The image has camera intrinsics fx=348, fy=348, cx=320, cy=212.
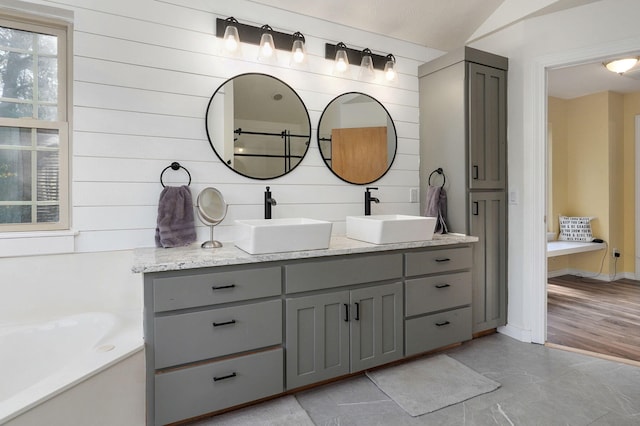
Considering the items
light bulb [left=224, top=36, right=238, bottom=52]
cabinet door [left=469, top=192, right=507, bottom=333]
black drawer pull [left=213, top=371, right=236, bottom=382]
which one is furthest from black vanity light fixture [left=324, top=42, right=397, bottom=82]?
black drawer pull [left=213, top=371, right=236, bottom=382]

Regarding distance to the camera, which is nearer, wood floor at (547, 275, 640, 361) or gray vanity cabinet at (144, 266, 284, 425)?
gray vanity cabinet at (144, 266, 284, 425)

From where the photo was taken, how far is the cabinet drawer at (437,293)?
2.37 metres

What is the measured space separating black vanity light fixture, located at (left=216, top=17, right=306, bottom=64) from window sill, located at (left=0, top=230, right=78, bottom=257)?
1535mm

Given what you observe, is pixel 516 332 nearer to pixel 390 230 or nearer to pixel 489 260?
pixel 489 260

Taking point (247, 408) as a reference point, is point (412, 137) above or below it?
above

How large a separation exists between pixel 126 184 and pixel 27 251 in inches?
23.9

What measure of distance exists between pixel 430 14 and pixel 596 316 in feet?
10.6

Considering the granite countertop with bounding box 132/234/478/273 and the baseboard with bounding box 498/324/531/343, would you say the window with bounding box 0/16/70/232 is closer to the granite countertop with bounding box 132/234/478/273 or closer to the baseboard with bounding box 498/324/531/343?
the granite countertop with bounding box 132/234/478/273

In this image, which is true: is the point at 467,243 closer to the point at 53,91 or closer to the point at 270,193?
the point at 270,193

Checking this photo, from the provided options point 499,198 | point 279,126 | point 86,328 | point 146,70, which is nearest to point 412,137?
point 499,198

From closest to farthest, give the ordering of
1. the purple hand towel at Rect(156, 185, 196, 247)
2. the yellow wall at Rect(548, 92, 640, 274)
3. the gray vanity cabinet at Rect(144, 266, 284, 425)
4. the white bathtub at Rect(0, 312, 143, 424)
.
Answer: the white bathtub at Rect(0, 312, 143, 424) → the gray vanity cabinet at Rect(144, 266, 284, 425) → the purple hand towel at Rect(156, 185, 196, 247) → the yellow wall at Rect(548, 92, 640, 274)

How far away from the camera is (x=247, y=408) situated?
76.4 inches

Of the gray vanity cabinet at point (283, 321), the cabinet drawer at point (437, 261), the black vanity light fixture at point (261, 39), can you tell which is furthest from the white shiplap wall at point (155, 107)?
the cabinet drawer at point (437, 261)

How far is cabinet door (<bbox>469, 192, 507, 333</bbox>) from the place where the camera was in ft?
9.10
